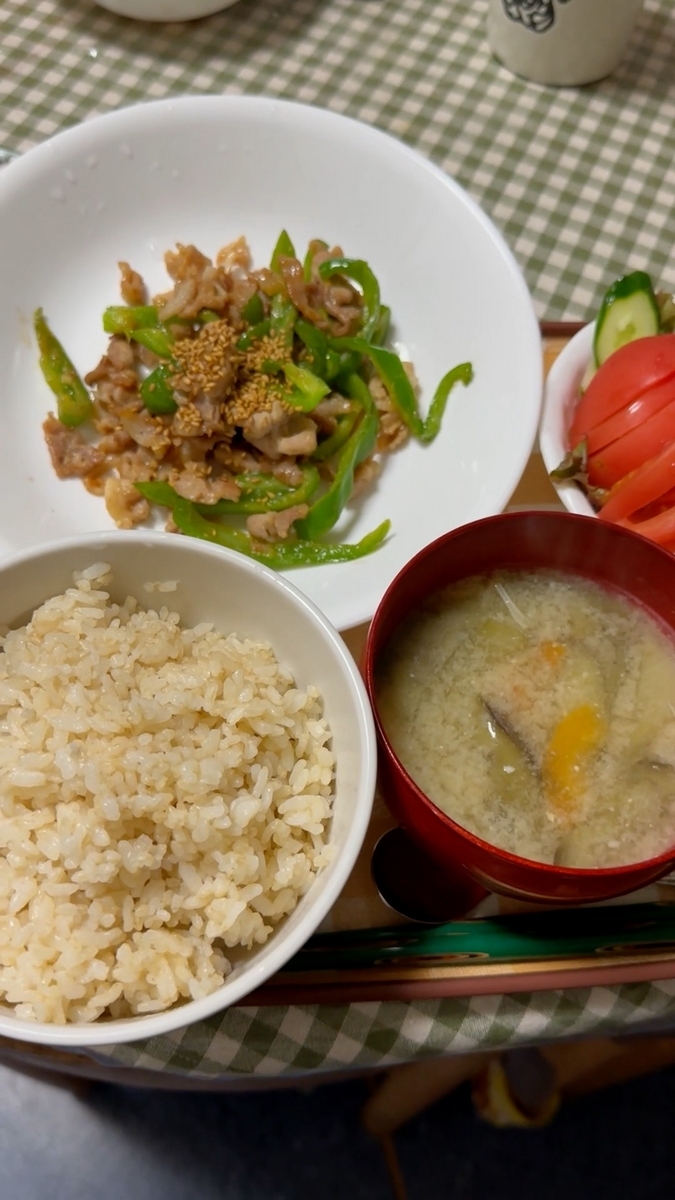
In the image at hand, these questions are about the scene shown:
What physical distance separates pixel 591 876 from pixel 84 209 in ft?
4.34

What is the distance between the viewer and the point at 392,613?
1.00m

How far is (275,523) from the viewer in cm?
130

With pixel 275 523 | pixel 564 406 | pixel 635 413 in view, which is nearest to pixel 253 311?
pixel 275 523

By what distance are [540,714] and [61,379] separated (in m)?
0.94

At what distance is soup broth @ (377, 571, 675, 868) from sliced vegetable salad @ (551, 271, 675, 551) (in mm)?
156

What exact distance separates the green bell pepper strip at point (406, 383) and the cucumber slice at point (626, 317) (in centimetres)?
21

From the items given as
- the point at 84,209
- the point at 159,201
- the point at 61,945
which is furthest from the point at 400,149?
the point at 61,945

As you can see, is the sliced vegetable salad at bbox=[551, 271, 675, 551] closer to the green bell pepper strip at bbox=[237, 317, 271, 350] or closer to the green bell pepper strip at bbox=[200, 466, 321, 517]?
the green bell pepper strip at bbox=[200, 466, 321, 517]

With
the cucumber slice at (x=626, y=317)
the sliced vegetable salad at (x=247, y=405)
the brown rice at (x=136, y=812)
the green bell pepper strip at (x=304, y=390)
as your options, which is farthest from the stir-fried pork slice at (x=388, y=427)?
the brown rice at (x=136, y=812)

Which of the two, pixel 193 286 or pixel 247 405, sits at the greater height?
pixel 193 286

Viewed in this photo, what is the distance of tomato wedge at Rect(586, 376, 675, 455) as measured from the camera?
1.16m

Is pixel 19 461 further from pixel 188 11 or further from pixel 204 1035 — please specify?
pixel 188 11

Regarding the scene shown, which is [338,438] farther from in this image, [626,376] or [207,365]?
[626,376]

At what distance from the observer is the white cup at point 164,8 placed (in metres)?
1.84
